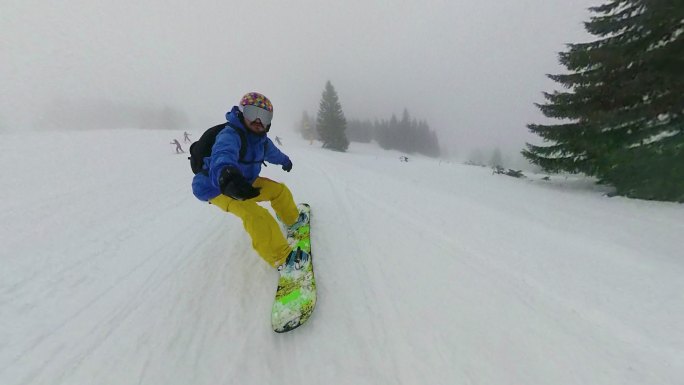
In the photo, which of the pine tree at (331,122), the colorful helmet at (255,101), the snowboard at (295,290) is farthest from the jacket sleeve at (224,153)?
the pine tree at (331,122)

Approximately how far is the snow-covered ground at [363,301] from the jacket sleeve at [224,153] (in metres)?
1.38

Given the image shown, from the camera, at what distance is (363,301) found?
2896mm

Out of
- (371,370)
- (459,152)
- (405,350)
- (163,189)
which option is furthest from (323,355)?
(459,152)

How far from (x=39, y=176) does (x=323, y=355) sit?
14.1 metres

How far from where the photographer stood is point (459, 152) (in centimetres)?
13812

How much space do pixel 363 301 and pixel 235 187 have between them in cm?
180

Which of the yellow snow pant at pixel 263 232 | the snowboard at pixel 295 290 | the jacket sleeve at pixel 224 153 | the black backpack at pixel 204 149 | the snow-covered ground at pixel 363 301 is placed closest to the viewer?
the snow-covered ground at pixel 363 301

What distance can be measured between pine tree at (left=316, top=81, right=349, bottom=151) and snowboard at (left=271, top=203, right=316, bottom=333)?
42863 mm

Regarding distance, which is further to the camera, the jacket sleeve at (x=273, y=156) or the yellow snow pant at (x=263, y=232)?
the jacket sleeve at (x=273, y=156)

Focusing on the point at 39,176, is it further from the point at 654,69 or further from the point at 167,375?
the point at 654,69

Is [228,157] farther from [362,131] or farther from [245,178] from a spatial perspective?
[362,131]

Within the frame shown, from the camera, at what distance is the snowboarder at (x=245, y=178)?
295cm

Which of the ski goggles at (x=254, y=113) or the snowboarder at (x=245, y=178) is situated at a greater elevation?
the ski goggles at (x=254, y=113)

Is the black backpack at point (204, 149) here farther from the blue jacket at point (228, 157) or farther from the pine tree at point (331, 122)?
the pine tree at point (331, 122)
